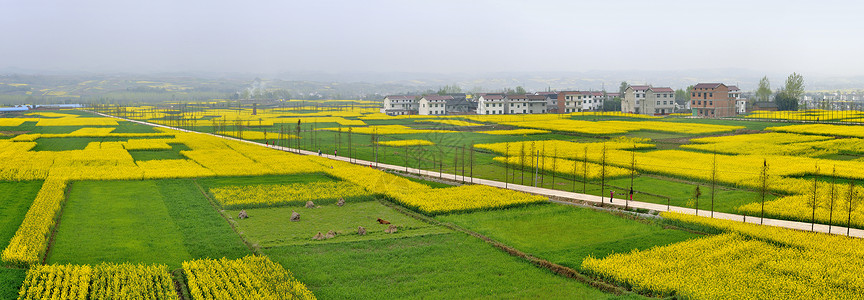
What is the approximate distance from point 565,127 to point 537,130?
4.66 m

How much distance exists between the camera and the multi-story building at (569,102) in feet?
381

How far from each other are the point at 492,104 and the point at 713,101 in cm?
3654

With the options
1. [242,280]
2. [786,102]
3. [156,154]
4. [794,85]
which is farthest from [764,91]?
[242,280]

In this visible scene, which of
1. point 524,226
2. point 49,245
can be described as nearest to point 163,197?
point 49,245

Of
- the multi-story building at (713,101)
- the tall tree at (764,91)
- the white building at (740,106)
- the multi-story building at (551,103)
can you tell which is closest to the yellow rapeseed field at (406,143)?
the multi-story building at (713,101)

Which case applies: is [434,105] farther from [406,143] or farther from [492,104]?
[406,143]

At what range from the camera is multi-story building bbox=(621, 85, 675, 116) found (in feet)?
358

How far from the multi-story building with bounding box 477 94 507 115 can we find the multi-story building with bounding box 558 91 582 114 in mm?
10918

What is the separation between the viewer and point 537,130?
74.4m

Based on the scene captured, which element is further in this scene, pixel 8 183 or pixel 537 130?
pixel 537 130

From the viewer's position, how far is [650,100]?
109250mm

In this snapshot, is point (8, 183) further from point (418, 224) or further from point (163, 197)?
point (418, 224)

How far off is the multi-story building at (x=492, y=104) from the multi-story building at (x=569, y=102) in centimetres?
1092

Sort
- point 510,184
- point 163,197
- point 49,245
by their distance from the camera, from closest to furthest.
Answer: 1. point 49,245
2. point 163,197
3. point 510,184
